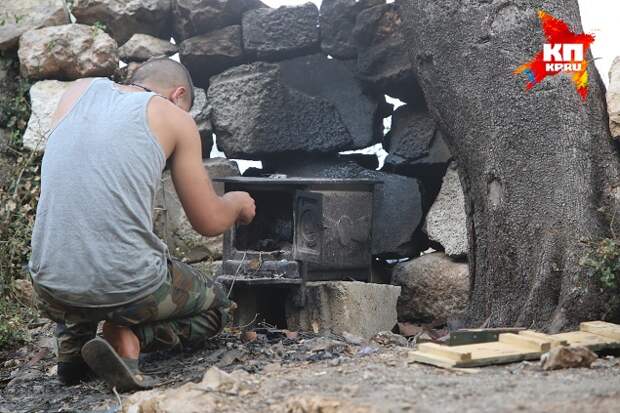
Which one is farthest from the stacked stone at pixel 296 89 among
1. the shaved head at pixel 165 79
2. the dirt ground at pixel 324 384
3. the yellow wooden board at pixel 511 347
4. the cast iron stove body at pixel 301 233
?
the shaved head at pixel 165 79

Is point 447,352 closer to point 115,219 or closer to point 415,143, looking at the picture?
point 115,219

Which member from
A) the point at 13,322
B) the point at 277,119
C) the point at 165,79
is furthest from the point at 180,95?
the point at 13,322

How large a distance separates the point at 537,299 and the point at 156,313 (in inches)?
74.3

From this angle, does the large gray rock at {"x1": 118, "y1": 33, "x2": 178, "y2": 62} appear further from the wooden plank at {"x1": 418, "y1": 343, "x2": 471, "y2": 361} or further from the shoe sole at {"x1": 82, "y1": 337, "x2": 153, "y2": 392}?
the wooden plank at {"x1": 418, "y1": 343, "x2": 471, "y2": 361}

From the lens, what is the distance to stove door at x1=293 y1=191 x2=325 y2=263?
4926 mm

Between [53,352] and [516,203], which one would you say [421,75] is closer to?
[516,203]

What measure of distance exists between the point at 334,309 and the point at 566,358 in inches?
82.4

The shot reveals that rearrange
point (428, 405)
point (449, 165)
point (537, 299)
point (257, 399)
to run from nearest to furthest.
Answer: point (428, 405) < point (257, 399) < point (537, 299) < point (449, 165)

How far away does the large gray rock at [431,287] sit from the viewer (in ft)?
17.4

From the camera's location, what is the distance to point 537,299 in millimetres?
4043

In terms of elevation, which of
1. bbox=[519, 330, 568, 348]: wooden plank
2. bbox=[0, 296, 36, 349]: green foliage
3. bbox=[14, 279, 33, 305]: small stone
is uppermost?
bbox=[519, 330, 568, 348]: wooden plank

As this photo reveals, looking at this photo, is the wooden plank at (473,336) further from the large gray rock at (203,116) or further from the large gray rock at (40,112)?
the large gray rock at (40,112)

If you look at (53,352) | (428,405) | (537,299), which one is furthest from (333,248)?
(428,405)

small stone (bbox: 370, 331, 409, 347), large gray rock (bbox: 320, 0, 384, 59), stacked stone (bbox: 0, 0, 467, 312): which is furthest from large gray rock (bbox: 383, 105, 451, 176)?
small stone (bbox: 370, 331, 409, 347)
